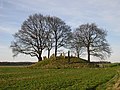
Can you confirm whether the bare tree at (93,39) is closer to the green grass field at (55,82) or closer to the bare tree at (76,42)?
the bare tree at (76,42)

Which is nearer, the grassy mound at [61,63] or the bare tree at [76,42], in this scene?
the grassy mound at [61,63]

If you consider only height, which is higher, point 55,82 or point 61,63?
point 61,63

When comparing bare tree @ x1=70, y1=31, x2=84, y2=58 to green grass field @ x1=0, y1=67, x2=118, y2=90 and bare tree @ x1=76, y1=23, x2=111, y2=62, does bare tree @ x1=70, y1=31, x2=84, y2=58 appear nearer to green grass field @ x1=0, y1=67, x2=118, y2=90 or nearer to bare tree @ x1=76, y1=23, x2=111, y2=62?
bare tree @ x1=76, y1=23, x2=111, y2=62

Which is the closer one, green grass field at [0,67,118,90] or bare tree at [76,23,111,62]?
green grass field at [0,67,118,90]

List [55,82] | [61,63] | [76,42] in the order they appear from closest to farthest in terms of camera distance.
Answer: [55,82] → [61,63] → [76,42]

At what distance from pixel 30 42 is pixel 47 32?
5.66m

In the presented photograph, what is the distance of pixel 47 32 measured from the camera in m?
83.0

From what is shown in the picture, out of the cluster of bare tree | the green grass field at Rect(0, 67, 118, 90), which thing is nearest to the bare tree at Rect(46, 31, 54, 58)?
the cluster of bare tree

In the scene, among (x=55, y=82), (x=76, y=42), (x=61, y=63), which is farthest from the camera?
(x=76, y=42)

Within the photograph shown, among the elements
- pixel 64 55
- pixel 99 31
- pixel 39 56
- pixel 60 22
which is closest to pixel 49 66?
pixel 64 55

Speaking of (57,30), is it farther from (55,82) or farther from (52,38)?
(55,82)

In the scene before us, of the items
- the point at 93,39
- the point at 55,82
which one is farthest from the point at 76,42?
the point at 55,82

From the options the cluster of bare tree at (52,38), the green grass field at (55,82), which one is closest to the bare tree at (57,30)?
the cluster of bare tree at (52,38)

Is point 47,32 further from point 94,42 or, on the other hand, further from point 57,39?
point 94,42
